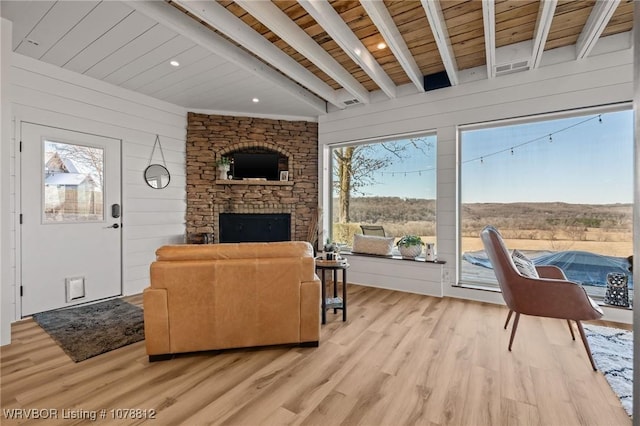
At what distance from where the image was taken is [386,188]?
484 centimetres

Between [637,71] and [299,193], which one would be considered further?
[299,193]

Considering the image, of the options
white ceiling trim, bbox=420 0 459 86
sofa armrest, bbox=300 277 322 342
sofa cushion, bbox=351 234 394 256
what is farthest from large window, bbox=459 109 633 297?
sofa armrest, bbox=300 277 322 342

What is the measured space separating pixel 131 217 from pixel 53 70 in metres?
1.90

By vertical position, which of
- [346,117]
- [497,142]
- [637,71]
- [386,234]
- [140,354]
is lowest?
[140,354]

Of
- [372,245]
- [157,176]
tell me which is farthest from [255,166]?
[372,245]

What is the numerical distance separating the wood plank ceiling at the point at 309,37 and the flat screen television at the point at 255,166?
118 cm

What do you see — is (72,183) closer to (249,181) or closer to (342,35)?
(249,181)

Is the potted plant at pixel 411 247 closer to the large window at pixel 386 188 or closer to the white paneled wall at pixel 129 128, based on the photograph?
the large window at pixel 386 188

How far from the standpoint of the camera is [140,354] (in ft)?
7.95

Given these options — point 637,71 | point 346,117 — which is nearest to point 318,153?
point 346,117

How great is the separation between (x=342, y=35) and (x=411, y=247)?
9.38 ft

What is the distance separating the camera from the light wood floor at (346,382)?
1.72m

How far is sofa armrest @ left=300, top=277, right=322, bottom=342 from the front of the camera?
A: 247cm

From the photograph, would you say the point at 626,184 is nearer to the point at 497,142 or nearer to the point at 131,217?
the point at 497,142
